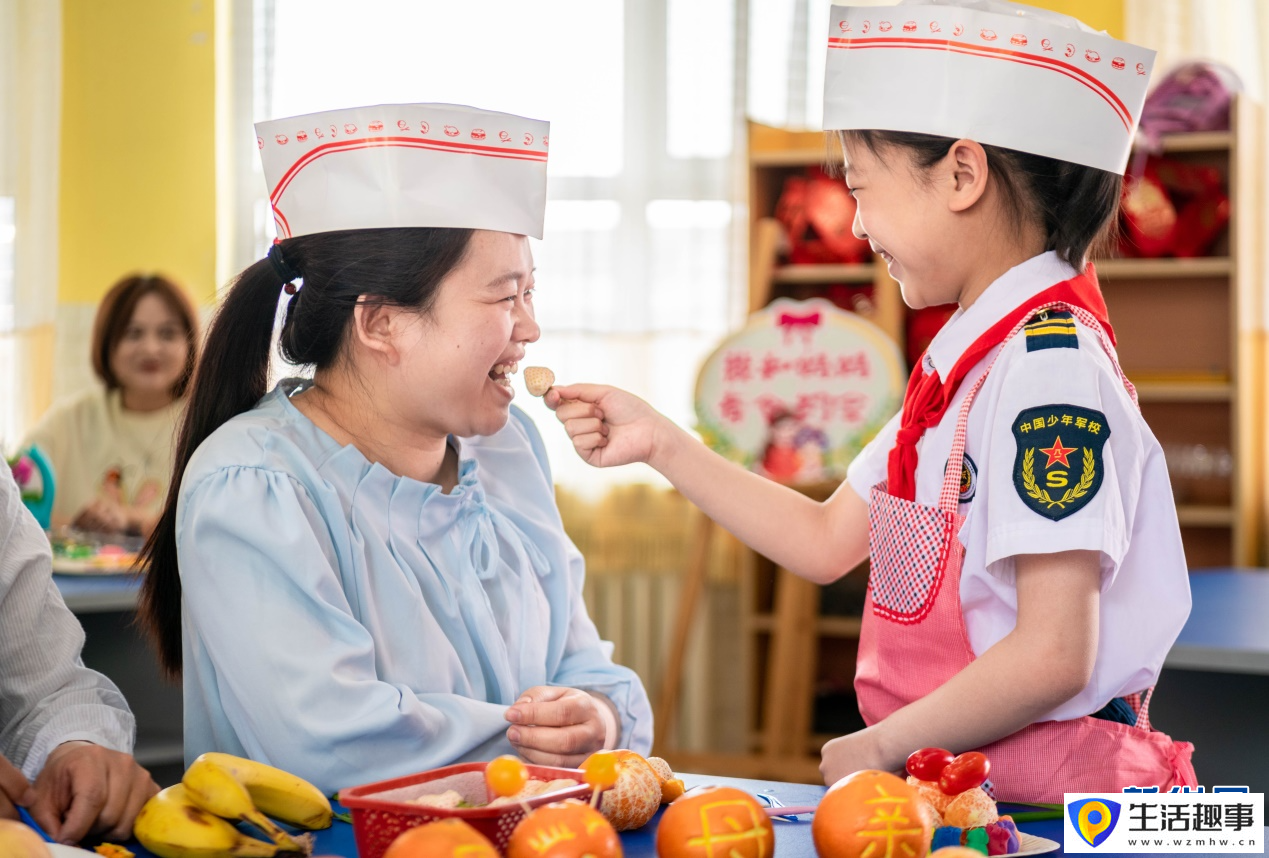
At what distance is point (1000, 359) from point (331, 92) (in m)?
3.66

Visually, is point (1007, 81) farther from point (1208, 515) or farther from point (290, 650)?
point (1208, 515)

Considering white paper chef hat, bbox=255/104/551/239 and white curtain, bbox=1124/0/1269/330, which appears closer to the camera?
white paper chef hat, bbox=255/104/551/239

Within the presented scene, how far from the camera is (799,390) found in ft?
11.4

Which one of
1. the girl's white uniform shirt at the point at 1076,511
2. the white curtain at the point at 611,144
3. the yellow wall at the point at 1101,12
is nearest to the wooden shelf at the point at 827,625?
the white curtain at the point at 611,144

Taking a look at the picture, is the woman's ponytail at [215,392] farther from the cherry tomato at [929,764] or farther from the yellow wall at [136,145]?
the yellow wall at [136,145]

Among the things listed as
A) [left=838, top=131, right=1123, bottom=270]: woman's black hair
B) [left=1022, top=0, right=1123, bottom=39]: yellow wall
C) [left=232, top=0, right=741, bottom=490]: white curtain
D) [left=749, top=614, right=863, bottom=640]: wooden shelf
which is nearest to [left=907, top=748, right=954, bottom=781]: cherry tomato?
[left=838, top=131, right=1123, bottom=270]: woman's black hair

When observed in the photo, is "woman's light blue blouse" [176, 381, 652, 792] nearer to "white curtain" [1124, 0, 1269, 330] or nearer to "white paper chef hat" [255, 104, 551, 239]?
"white paper chef hat" [255, 104, 551, 239]

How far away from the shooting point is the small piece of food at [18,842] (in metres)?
0.78

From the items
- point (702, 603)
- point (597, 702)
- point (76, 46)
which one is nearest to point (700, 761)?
point (702, 603)

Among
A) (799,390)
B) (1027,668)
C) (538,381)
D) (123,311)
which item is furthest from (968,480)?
(123,311)

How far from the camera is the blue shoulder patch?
1.19m

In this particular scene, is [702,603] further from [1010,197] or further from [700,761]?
[1010,197]

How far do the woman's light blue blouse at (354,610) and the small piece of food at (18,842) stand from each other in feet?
1.44

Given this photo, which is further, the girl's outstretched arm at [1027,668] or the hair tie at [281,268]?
the hair tie at [281,268]
